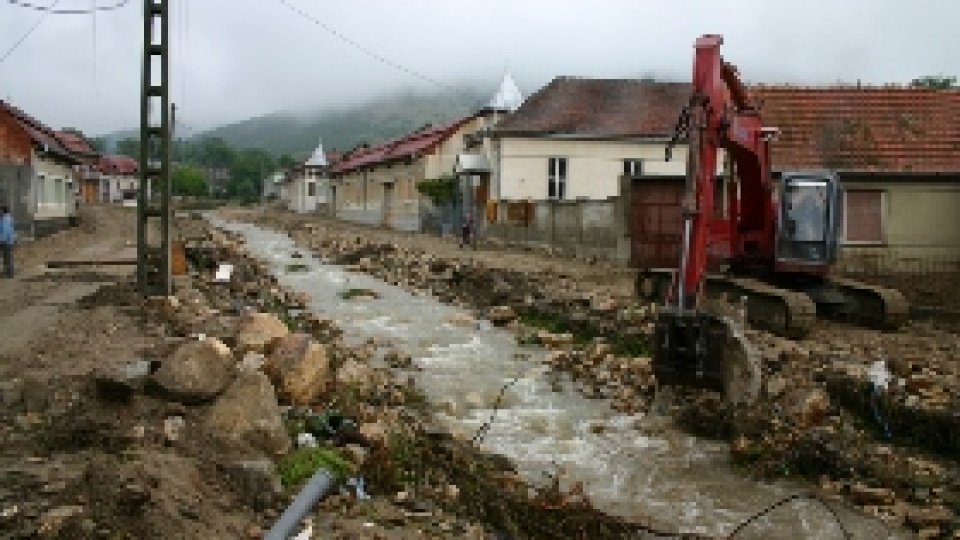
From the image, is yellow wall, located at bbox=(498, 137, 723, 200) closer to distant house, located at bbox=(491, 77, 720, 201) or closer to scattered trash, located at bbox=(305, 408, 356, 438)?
distant house, located at bbox=(491, 77, 720, 201)

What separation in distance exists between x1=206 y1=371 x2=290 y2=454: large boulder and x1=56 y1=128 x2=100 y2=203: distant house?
33419mm

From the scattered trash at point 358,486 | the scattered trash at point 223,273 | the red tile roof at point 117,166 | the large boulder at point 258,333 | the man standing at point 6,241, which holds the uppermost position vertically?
the red tile roof at point 117,166

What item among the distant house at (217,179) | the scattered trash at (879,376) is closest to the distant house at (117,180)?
the distant house at (217,179)

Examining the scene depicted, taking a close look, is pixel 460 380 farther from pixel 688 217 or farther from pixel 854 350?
pixel 854 350

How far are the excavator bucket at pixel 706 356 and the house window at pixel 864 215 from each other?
11854mm

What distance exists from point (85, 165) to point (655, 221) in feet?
132

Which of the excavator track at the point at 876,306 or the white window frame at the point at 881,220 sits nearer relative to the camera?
the excavator track at the point at 876,306

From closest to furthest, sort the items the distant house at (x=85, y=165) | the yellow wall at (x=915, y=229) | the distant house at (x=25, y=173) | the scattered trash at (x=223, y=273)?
the scattered trash at (x=223, y=273)
the yellow wall at (x=915, y=229)
the distant house at (x=25, y=173)
the distant house at (x=85, y=165)

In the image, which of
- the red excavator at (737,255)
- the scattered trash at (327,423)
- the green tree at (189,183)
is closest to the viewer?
the scattered trash at (327,423)

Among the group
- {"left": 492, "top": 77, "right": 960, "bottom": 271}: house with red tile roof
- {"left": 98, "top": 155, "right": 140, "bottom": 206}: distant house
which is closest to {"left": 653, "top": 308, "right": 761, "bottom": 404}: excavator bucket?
{"left": 492, "top": 77, "right": 960, "bottom": 271}: house with red tile roof

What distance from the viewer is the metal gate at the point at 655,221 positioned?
61.1 feet

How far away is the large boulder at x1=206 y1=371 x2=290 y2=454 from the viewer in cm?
587

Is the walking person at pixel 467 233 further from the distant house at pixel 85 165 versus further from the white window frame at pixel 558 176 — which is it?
the distant house at pixel 85 165

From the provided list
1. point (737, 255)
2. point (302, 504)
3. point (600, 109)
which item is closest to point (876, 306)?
point (737, 255)
